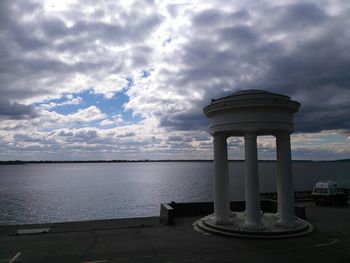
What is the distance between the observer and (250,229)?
1834 cm

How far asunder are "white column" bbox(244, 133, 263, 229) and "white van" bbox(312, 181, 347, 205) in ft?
47.1

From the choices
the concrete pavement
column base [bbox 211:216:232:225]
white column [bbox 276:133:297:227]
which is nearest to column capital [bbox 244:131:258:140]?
white column [bbox 276:133:297:227]

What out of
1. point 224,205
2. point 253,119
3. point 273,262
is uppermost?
point 253,119

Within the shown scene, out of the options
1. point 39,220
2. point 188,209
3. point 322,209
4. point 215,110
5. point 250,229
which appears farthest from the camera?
point 39,220

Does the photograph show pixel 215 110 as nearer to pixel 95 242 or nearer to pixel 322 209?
pixel 95 242

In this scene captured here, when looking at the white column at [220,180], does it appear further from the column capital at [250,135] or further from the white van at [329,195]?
the white van at [329,195]

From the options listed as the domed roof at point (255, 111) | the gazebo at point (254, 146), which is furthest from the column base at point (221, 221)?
the domed roof at point (255, 111)

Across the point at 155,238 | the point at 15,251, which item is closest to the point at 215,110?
the point at 155,238

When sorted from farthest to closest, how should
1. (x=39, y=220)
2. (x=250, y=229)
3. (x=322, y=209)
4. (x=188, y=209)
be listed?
(x=39, y=220) < (x=322, y=209) < (x=188, y=209) < (x=250, y=229)

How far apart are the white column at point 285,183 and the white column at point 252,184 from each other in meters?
1.84

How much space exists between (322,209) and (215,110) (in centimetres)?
1443

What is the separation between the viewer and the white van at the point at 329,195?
99.1ft

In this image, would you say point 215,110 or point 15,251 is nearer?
point 15,251

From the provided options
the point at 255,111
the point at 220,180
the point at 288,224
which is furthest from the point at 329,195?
the point at 255,111
